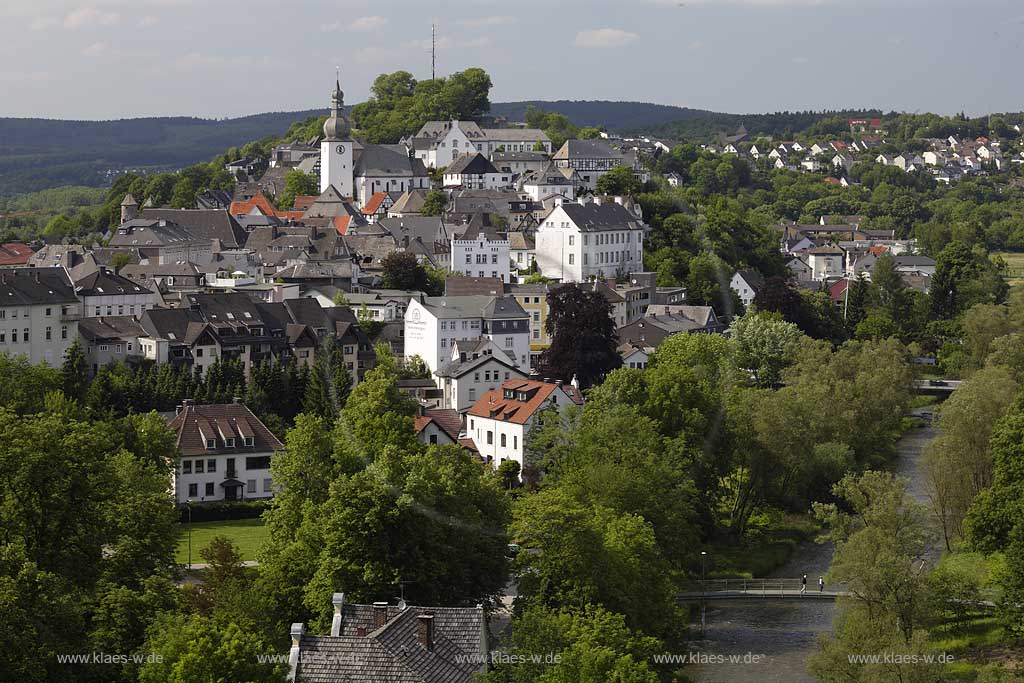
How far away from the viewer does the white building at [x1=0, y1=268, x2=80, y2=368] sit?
51031mm

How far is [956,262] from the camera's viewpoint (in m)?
76.9

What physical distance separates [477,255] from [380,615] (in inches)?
1856

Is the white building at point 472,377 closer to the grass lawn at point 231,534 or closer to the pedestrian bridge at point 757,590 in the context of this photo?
the grass lawn at point 231,534

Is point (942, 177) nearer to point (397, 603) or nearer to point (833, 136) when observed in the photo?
point (833, 136)

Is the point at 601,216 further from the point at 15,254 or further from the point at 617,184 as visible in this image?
the point at 15,254

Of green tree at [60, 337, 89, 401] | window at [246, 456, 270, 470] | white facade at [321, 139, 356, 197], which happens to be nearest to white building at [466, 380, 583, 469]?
window at [246, 456, 270, 470]

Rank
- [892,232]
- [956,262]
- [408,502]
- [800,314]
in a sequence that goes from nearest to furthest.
A: [408,502]
[800,314]
[956,262]
[892,232]

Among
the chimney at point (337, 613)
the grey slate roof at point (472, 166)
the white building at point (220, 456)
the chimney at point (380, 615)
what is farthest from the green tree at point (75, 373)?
the grey slate roof at point (472, 166)

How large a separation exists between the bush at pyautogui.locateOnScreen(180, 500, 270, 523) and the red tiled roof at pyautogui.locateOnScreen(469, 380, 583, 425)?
6.90 m

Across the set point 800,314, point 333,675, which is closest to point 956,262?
point 800,314

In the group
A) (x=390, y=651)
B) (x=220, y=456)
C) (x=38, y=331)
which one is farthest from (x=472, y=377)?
(x=390, y=651)

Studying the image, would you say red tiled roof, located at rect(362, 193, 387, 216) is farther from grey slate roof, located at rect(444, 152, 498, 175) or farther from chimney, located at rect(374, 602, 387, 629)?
chimney, located at rect(374, 602, 387, 629)

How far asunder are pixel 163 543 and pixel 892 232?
93922 mm

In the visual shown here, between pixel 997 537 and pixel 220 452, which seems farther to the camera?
pixel 220 452
